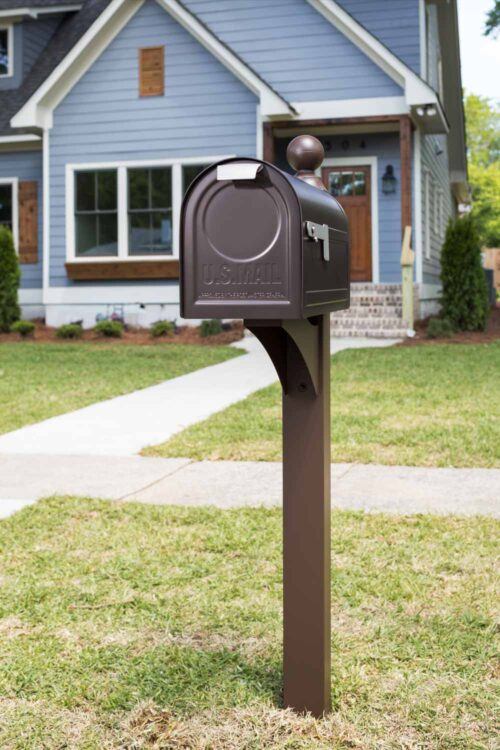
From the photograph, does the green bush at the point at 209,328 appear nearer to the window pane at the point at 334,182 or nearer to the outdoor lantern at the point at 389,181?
the window pane at the point at 334,182

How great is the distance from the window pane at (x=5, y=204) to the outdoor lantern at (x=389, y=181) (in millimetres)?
7748

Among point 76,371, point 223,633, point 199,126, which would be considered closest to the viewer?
point 223,633

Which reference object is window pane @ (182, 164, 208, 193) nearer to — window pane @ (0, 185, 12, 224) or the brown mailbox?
window pane @ (0, 185, 12, 224)

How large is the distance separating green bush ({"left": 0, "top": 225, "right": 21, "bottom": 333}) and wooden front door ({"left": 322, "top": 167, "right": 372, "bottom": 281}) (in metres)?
6.01

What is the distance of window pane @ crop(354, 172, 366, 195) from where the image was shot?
17625mm

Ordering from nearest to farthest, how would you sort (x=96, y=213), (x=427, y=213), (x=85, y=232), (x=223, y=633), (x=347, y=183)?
(x=223, y=633) < (x=96, y=213) < (x=85, y=232) < (x=347, y=183) < (x=427, y=213)

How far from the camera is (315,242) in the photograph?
2.19 meters

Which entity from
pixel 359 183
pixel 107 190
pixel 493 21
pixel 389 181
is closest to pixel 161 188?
pixel 107 190

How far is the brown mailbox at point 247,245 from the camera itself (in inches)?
81.0

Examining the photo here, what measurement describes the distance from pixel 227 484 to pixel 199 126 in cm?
1278

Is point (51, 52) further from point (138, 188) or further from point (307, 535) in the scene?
point (307, 535)

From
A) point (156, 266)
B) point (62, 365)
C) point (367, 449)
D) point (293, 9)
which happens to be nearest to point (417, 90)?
point (293, 9)

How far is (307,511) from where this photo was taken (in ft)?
8.13

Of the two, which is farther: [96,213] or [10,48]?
[10,48]
